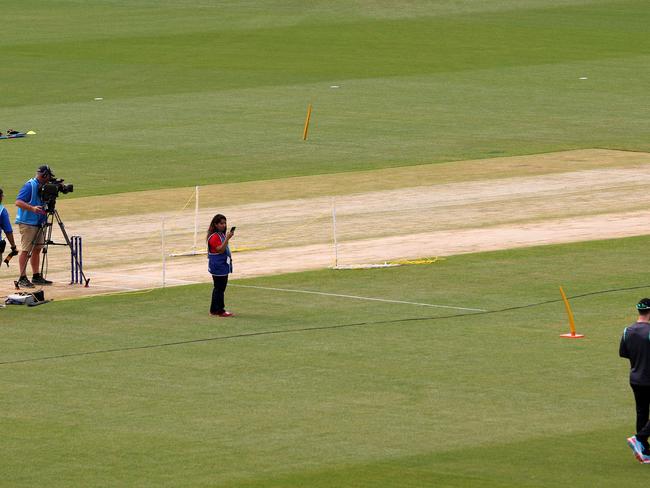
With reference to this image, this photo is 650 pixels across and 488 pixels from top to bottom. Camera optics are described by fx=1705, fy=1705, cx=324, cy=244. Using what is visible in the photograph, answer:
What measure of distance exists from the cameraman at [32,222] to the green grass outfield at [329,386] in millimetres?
1840

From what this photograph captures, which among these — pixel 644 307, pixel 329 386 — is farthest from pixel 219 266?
pixel 644 307

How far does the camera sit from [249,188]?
1727 inches

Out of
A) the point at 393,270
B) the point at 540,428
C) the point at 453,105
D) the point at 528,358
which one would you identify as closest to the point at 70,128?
the point at 453,105

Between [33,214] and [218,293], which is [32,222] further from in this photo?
[218,293]

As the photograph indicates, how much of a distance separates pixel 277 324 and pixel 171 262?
7.04 m

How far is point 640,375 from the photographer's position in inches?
747

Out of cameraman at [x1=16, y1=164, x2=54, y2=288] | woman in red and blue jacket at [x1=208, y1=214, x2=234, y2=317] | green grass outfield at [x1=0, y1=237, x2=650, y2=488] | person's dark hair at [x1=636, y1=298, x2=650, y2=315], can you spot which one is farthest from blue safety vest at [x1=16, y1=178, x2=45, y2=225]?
person's dark hair at [x1=636, y1=298, x2=650, y2=315]

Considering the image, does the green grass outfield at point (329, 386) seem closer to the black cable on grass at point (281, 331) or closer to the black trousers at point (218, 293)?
the black cable on grass at point (281, 331)

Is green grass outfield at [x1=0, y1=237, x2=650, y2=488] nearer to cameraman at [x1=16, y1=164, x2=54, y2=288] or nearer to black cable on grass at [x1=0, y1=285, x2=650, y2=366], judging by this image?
black cable on grass at [x1=0, y1=285, x2=650, y2=366]

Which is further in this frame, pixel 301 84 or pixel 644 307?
pixel 301 84

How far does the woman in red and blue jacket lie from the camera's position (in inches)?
1076

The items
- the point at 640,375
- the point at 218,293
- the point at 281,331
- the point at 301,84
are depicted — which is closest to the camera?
the point at 640,375

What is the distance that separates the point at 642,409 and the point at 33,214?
581 inches

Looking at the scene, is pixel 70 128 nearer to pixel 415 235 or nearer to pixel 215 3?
pixel 415 235
